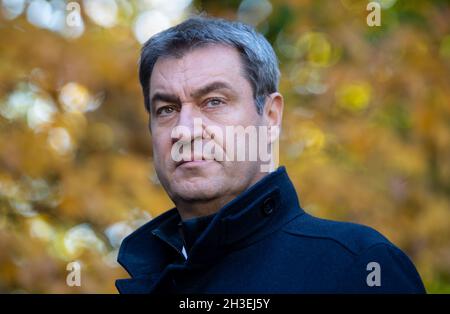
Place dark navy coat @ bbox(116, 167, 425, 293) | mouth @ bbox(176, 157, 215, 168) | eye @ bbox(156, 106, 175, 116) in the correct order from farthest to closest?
eye @ bbox(156, 106, 175, 116) → mouth @ bbox(176, 157, 215, 168) → dark navy coat @ bbox(116, 167, 425, 293)

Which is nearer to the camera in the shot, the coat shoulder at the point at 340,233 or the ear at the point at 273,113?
the coat shoulder at the point at 340,233

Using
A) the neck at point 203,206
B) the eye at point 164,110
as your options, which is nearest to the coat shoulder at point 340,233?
the neck at point 203,206

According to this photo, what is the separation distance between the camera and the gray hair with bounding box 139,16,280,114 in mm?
2088

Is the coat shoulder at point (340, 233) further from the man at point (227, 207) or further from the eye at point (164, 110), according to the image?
the eye at point (164, 110)

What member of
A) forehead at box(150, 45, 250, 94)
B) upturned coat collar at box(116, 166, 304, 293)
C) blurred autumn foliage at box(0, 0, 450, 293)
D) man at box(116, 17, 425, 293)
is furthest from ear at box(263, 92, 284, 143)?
blurred autumn foliage at box(0, 0, 450, 293)

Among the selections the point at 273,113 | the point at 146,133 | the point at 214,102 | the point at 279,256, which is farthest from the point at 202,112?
the point at 146,133

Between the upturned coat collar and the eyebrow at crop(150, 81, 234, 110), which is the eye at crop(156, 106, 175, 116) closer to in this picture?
the eyebrow at crop(150, 81, 234, 110)

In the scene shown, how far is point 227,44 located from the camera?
209 centimetres

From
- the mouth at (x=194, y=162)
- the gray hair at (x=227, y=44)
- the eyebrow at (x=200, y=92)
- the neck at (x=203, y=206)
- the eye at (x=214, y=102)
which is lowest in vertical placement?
the neck at (x=203, y=206)

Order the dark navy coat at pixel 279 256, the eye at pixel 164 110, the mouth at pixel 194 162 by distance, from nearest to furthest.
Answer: the dark navy coat at pixel 279 256
the mouth at pixel 194 162
the eye at pixel 164 110

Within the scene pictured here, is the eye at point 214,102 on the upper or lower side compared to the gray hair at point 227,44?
lower

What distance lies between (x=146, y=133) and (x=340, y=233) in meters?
2.22

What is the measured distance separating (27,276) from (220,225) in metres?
1.97

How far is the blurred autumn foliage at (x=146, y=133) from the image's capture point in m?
3.65
